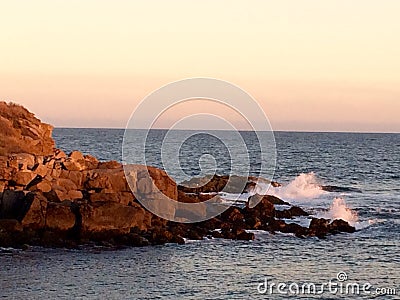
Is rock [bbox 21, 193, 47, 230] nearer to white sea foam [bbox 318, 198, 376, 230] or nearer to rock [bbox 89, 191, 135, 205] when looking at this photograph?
rock [bbox 89, 191, 135, 205]

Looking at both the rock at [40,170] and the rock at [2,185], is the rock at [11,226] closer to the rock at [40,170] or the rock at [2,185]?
the rock at [2,185]

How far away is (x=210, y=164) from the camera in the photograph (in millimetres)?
101938

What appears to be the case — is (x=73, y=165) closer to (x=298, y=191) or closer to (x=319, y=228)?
(x=319, y=228)

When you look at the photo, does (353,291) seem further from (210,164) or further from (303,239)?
(210,164)

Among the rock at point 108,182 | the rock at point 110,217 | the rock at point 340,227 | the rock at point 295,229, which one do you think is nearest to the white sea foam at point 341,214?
the rock at point 340,227

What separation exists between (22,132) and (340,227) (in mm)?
21872

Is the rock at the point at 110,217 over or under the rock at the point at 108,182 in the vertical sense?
under

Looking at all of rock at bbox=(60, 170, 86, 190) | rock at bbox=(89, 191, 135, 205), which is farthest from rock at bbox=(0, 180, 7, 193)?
rock at bbox=(89, 191, 135, 205)

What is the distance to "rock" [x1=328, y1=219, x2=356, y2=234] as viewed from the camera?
43263 mm

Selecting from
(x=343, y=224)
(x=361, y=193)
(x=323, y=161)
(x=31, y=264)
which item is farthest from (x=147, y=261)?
(x=323, y=161)

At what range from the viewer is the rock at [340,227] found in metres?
43.3

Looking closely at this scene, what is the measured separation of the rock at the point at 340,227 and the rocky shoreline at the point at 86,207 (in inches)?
2.4

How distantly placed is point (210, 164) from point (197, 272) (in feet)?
228

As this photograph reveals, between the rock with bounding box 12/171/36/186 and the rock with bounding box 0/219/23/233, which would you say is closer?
the rock with bounding box 0/219/23/233
